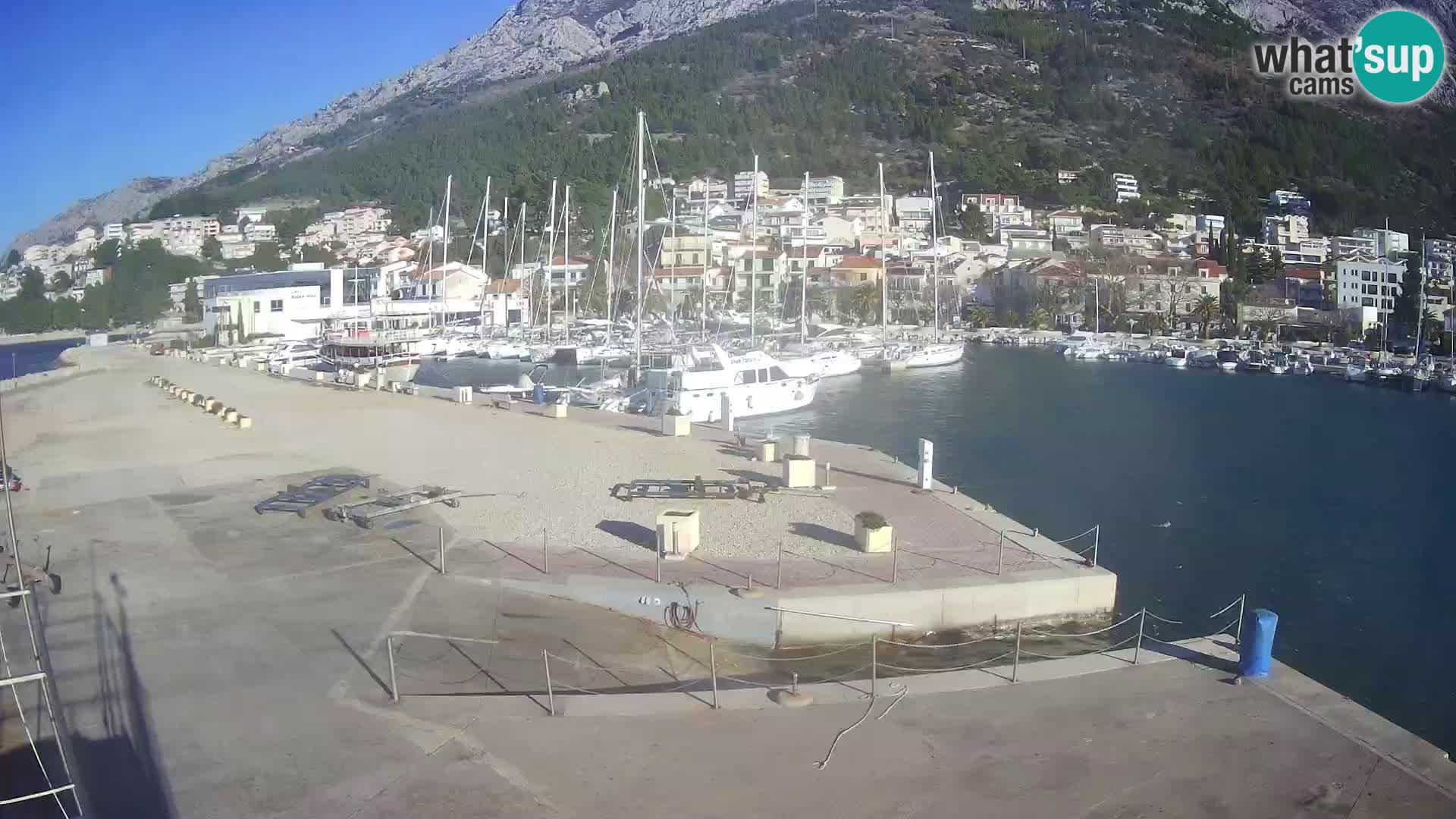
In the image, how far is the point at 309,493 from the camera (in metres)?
11.9

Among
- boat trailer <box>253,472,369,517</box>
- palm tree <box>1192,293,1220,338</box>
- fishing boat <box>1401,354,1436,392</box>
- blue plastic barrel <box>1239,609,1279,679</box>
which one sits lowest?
fishing boat <box>1401,354,1436,392</box>

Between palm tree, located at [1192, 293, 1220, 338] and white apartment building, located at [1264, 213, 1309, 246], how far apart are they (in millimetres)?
30326

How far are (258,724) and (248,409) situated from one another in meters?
17.7

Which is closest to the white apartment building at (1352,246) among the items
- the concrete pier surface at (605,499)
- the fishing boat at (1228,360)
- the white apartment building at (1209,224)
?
the white apartment building at (1209,224)

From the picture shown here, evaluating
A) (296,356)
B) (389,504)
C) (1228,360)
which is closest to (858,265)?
(1228,360)

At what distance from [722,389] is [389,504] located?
15271 millimetres

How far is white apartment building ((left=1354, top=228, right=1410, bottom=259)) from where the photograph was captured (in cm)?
8094

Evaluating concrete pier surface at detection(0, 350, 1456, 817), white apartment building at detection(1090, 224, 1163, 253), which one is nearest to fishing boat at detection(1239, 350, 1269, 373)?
white apartment building at detection(1090, 224, 1163, 253)

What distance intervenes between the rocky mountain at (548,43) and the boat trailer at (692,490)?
132638mm

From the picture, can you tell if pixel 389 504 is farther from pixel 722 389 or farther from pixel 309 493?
pixel 722 389

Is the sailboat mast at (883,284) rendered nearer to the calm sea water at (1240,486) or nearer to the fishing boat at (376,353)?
the calm sea water at (1240,486)

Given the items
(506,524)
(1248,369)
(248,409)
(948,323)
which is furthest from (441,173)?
(506,524)

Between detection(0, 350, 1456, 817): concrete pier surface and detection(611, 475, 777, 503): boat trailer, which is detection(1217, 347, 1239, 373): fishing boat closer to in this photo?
detection(0, 350, 1456, 817): concrete pier surface

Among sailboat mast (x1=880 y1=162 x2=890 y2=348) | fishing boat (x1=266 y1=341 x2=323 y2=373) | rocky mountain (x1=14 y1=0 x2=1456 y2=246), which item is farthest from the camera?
rocky mountain (x1=14 y1=0 x2=1456 y2=246)
